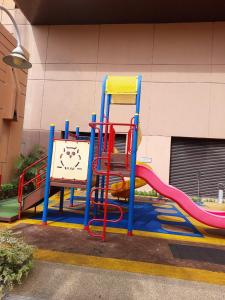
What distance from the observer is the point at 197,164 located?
606 inches

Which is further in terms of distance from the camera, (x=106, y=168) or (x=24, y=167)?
(x=24, y=167)

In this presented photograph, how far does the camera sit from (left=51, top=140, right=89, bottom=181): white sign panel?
7551mm

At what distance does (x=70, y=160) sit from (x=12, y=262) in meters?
4.12

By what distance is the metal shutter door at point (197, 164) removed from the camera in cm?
1519

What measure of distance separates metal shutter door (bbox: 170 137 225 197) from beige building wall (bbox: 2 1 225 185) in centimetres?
59

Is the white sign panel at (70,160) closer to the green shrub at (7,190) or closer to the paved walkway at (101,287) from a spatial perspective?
the paved walkway at (101,287)

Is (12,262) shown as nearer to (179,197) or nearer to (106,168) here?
(106,168)

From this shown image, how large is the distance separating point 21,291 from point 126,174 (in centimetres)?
395

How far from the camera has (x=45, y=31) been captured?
16438 millimetres

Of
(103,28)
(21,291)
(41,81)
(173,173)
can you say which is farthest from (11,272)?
(103,28)

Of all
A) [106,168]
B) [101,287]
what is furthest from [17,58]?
[101,287]

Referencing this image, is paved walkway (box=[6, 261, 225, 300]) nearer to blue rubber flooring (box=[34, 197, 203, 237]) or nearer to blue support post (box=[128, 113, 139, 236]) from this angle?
blue support post (box=[128, 113, 139, 236])

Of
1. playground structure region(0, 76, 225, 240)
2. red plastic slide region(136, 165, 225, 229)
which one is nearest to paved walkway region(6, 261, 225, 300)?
playground structure region(0, 76, 225, 240)

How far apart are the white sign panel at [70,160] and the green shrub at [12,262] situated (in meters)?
3.55
